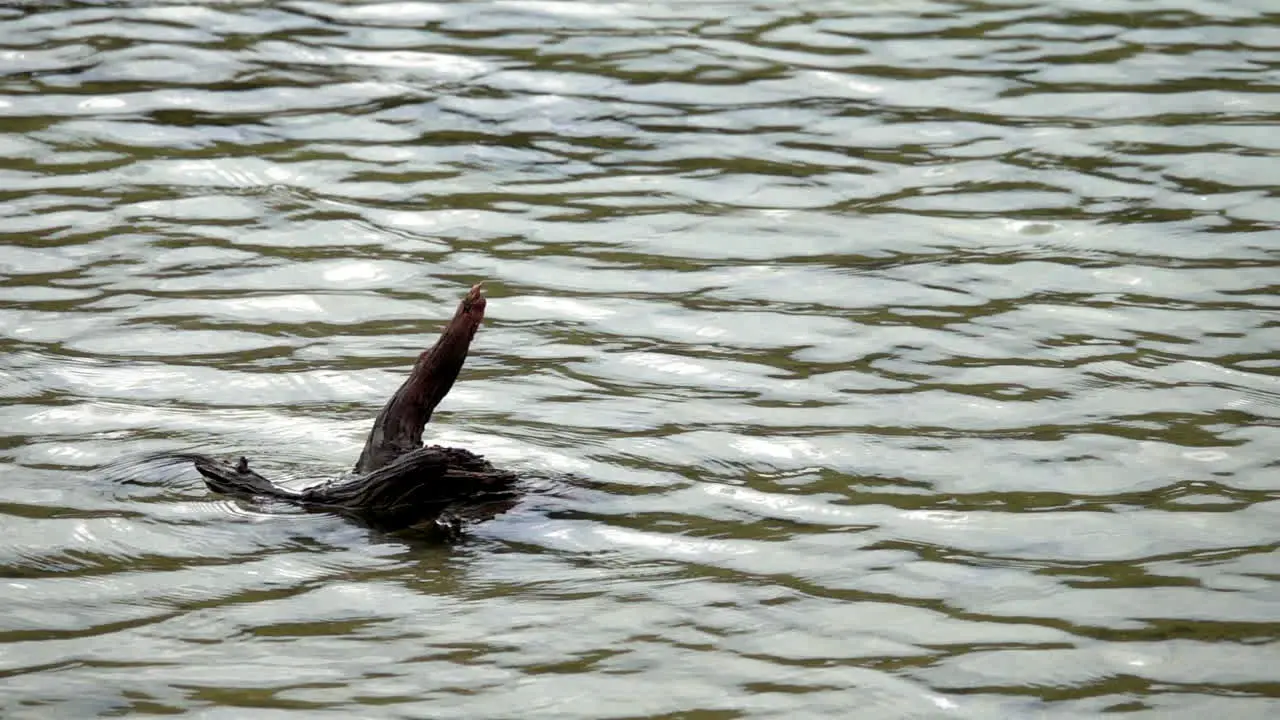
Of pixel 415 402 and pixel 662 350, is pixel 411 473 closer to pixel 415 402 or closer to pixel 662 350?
pixel 415 402

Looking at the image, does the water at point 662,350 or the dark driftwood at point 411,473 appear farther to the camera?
the dark driftwood at point 411,473

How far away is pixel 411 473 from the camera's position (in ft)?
14.2

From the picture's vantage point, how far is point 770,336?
5.78 m

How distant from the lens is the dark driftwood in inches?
171

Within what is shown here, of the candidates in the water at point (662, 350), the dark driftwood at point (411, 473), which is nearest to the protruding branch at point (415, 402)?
the dark driftwood at point (411, 473)

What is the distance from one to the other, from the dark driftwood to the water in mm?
90

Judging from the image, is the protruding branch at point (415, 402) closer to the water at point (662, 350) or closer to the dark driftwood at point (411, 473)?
the dark driftwood at point (411, 473)

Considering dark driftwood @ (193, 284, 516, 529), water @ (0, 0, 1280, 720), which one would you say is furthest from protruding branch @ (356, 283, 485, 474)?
water @ (0, 0, 1280, 720)

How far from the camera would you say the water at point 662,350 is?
149 inches

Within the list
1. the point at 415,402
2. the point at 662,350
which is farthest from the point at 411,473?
the point at 662,350

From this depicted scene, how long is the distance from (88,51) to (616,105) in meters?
2.76

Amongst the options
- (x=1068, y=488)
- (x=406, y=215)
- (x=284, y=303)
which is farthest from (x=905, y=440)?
(x=406, y=215)

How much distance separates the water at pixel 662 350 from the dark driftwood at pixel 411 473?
90 millimetres

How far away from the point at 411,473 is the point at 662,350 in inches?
59.3
